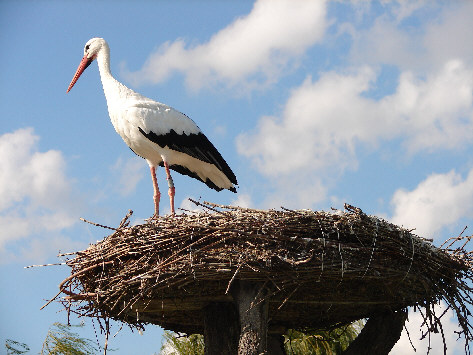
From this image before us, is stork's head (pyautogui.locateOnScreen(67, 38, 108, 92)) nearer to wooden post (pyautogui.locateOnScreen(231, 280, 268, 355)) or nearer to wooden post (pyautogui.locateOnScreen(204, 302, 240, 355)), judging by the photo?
wooden post (pyautogui.locateOnScreen(204, 302, 240, 355))

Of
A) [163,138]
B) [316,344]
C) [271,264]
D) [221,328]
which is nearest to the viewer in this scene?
[271,264]

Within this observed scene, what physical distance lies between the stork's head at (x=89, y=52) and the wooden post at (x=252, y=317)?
4714 millimetres

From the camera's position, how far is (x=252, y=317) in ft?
21.4

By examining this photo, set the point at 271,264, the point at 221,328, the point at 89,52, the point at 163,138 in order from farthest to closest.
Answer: the point at 89,52
the point at 163,138
the point at 221,328
the point at 271,264

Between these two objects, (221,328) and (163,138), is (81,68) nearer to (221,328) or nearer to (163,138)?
(163,138)

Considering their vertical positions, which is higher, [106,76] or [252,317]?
[106,76]

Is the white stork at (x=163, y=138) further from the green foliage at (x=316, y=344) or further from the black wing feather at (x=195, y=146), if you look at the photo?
the green foliage at (x=316, y=344)

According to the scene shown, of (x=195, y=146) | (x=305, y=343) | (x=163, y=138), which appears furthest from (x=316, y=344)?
(x=163, y=138)

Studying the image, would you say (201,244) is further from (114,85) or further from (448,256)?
(114,85)

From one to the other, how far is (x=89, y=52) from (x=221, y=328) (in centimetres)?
466

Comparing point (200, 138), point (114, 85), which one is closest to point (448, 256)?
point (200, 138)

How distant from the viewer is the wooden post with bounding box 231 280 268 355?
21.1 feet

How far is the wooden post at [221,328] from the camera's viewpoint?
7.20 metres

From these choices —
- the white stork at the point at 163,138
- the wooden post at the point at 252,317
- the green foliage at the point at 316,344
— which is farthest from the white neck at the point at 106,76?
the green foliage at the point at 316,344
